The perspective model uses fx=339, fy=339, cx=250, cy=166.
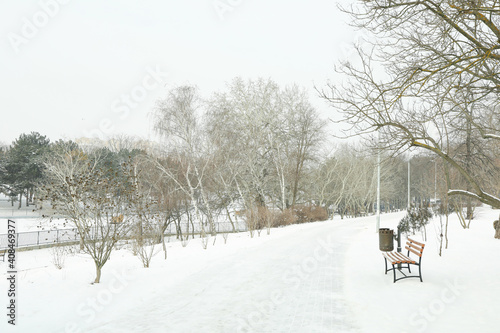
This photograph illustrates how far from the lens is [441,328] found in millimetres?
5465

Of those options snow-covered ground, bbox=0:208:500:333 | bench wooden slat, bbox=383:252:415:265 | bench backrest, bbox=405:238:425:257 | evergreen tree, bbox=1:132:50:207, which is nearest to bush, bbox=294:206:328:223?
snow-covered ground, bbox=0:208:500:333

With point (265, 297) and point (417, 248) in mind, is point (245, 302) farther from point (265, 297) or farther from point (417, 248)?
point (417, 248)

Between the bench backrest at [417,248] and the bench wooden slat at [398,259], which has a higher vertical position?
the bench backrest at [417,248]

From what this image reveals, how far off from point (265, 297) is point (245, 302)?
1.78 feet

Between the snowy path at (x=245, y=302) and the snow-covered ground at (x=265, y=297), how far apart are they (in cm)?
2

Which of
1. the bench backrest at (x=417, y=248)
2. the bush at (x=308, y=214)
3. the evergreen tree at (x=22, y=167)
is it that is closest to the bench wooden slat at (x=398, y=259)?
the bench backrest at (x=417, y=248)

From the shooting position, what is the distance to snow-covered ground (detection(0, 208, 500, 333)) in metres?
5.67

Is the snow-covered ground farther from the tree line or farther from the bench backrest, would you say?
the tree line

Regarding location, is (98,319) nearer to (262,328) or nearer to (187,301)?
(187,301)

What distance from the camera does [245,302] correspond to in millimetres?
6848

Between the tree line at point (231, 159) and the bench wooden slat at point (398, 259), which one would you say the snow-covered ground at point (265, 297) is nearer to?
the bench wooden slat at point (398, 259)

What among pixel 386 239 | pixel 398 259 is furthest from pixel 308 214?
pixel 398 259

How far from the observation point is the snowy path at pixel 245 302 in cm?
Answer: 563

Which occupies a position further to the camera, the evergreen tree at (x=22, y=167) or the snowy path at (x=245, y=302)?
the evergreen tree at (x=22, y=167)
